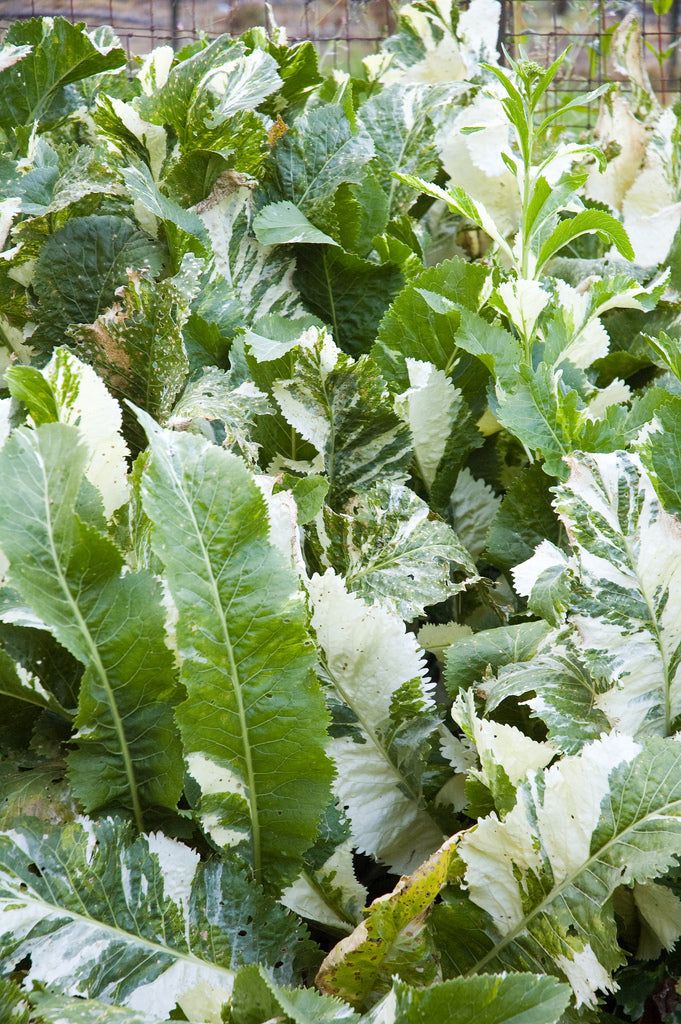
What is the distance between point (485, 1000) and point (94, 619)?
24 cm

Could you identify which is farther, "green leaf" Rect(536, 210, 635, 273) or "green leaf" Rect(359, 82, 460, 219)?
"green leaf" Rect(359, 82, 460, 219)

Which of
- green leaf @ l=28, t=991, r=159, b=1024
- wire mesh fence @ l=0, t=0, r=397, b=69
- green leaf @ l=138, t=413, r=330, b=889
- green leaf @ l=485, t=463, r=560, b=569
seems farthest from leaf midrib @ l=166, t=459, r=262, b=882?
wire mesh fence @ l=0, t=0, r=397, b=69

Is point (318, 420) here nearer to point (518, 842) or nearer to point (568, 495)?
point (568, 495)

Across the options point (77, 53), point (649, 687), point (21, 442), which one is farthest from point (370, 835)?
point (77, 53)

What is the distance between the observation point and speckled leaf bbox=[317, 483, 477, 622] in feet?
1.84

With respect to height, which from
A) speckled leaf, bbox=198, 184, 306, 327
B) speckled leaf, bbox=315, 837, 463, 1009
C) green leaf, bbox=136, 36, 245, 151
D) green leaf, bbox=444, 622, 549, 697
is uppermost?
green leaf, bbox=136, 36, 245, 151

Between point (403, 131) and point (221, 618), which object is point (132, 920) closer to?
point (221, 618)

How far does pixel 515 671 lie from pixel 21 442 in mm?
286

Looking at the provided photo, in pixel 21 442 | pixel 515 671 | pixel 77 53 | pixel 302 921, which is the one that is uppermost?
pixel 77 53

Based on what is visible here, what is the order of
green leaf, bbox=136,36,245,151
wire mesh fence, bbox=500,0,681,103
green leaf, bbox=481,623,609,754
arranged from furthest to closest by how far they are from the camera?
wire mesh fence, bbox=500,0,681,103, green leaf, bbox=136,36,245,151, green leaf, bbox=481,623,609,754

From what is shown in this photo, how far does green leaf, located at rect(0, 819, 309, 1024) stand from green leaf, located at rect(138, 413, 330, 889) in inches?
1.4

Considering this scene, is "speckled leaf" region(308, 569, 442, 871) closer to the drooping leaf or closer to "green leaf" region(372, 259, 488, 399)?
the drooping leaf

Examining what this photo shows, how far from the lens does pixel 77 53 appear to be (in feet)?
2.67

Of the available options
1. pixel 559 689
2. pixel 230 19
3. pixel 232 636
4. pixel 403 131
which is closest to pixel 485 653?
pixel 559 689
